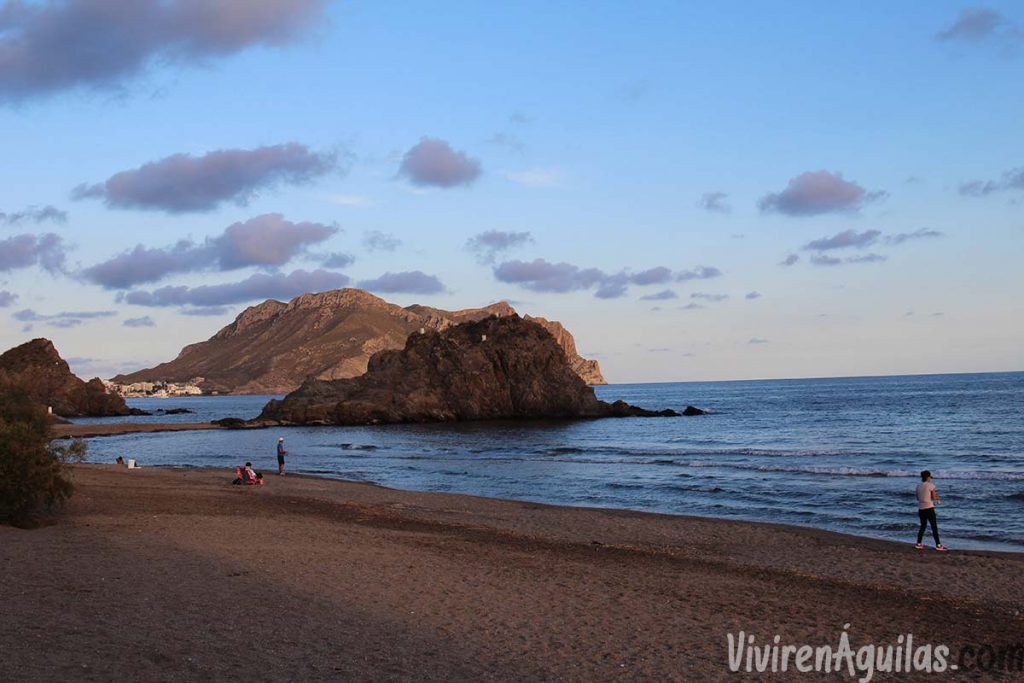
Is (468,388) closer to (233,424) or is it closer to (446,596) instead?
(233,424)

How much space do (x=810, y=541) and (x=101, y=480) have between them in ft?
87.8

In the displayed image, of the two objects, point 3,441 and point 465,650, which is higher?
point 3,441

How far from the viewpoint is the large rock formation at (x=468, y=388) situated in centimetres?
9569

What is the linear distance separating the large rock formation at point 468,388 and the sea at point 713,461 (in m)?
8.89

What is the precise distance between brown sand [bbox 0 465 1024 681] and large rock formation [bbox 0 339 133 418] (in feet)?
366

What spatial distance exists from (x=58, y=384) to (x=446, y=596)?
425 feet

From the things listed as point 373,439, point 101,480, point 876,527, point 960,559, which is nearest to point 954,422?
point 373,439

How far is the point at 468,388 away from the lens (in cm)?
9762

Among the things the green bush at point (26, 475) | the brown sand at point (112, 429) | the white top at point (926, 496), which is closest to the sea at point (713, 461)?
the white top at point (926, 496)

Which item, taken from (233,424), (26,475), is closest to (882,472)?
(26,475)

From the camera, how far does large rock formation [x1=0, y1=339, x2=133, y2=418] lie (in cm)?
11925

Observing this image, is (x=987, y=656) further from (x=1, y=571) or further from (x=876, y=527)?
(x=1, y=571)

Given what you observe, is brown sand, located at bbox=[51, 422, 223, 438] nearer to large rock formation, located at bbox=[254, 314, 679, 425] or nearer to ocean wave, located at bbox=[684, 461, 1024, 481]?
large rock formation, located at bbox=[254, 314, 679, 425]

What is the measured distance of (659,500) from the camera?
29906 mm
